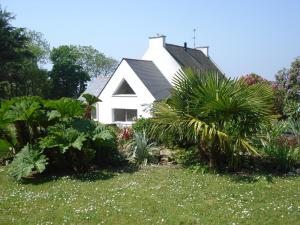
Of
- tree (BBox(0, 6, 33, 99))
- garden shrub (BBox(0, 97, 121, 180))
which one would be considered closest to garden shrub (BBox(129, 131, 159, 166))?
garden shrub (BBox(0, 97, 121, 180))

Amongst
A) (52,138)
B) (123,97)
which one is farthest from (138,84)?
(52,138)

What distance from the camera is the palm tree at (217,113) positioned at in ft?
30.2

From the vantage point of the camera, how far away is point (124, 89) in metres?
30.5

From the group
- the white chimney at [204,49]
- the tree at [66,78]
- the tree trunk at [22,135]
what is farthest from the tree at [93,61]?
the tree trunk at [22,135]

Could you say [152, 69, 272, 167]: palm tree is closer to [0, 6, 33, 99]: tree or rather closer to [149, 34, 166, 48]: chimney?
[149, 34, 166, 48]: chimney

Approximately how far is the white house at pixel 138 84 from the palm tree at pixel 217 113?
1605cm

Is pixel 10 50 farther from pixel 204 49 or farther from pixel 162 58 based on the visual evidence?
pixel 204 49

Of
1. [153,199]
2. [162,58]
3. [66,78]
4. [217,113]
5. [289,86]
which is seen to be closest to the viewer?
[153,199]

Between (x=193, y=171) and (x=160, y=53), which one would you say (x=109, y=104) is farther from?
(x=193, y=171)

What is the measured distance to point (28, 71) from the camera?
156ft

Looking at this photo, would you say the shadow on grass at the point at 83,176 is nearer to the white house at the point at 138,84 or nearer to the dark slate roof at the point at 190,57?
the white house at the point at 138,84

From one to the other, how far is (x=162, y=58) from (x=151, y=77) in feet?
11.1

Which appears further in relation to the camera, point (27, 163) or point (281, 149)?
point (281, 149)

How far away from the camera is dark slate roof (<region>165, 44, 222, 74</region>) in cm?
3369
